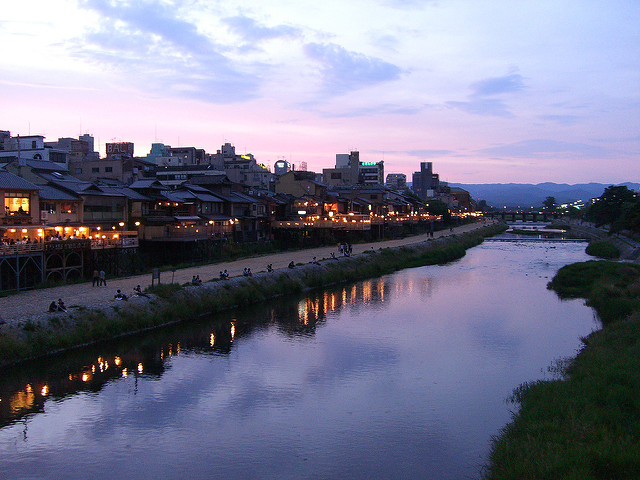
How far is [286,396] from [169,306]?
33.5 ft

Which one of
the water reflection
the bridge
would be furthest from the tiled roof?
the bridge

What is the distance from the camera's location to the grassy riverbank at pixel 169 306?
61.7 ft

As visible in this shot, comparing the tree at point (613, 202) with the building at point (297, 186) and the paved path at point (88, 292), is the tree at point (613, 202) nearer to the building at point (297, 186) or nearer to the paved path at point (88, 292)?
the building at point (297, 186)

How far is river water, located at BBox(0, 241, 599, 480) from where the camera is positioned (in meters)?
12.7

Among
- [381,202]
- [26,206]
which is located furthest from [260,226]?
[381,202]

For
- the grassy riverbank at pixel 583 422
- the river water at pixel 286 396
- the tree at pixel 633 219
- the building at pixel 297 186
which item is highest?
the building at pixel 297 186

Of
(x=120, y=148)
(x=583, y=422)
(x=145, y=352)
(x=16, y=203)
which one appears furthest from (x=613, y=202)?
(x=583, y=422)

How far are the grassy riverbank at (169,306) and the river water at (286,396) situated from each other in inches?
26.3

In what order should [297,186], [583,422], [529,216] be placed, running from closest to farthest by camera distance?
[583,422] < [297,186] < [529,216]

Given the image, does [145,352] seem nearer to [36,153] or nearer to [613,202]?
[36,153]

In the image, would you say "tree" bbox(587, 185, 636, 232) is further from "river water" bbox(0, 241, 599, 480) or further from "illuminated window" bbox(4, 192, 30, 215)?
"illuminated window" bbox(4, 192, 30, 215)

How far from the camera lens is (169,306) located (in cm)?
2489

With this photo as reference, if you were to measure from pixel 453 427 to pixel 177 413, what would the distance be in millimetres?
7430

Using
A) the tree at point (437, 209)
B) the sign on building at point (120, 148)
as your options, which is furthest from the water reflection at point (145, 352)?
the tree at point (437, 209)
